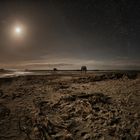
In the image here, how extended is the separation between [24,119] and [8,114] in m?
1.31

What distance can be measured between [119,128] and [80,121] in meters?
1.72

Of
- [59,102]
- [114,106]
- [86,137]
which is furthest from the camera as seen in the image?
[59,102]

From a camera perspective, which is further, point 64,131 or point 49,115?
point 49,115

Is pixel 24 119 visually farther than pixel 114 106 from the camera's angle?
No

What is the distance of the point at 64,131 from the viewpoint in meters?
7.77

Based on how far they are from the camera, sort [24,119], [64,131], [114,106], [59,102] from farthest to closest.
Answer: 1. [59,102]
2. [114,106]
3. [24,119]
4. [64,131]

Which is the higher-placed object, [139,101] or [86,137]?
[139,101]

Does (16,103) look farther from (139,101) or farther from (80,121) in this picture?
(139,101)

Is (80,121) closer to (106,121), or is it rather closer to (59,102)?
(106,121)

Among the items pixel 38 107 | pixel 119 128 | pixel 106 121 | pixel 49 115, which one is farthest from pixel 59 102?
pixel 119 128

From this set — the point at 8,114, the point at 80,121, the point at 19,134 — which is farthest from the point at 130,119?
the point at 8,114

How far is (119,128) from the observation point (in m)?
7.80

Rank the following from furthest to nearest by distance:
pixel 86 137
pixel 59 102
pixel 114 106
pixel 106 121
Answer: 1. pixel 59 102
2. pixel 114 106
3. pixel 106 121
4. pixel 86 137

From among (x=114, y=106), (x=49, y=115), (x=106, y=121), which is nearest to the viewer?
(x=106, y=121)
